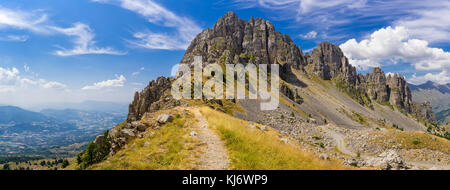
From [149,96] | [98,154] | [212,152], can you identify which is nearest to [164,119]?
[212,152]

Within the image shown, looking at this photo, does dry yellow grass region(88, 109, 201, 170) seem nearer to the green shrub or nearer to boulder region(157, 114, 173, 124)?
boulder region(157, 114, 173, 124)

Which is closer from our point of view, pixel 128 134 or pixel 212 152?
pixel 212 152

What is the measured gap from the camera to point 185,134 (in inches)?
811

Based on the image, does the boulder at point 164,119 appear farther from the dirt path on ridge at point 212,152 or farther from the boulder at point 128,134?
the dirt path on ridge at point 212,152

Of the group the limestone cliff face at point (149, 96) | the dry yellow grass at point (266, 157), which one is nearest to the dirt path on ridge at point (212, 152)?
the dry yellow grass at point (266, 157)

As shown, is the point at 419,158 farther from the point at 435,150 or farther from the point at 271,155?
the point at 271,155

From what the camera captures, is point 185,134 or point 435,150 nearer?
point 185,134

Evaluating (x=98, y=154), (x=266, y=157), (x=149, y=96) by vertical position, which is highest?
(x=149, y=96)

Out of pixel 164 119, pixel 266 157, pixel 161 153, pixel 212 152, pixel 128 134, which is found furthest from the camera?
pixel 164 119

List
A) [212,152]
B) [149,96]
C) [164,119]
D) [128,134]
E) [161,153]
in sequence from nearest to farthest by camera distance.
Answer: [161,153] → [212,152] → [128,134] → [164,119] → [149,96]

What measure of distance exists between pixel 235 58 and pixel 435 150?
14448cm

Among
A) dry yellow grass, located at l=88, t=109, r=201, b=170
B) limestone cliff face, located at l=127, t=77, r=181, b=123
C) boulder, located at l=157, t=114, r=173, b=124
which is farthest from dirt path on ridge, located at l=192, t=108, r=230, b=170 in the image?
limestone cliff face, located at l=127, t=77, r=181, b=123

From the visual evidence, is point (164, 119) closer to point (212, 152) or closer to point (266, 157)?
point (212, 152)
